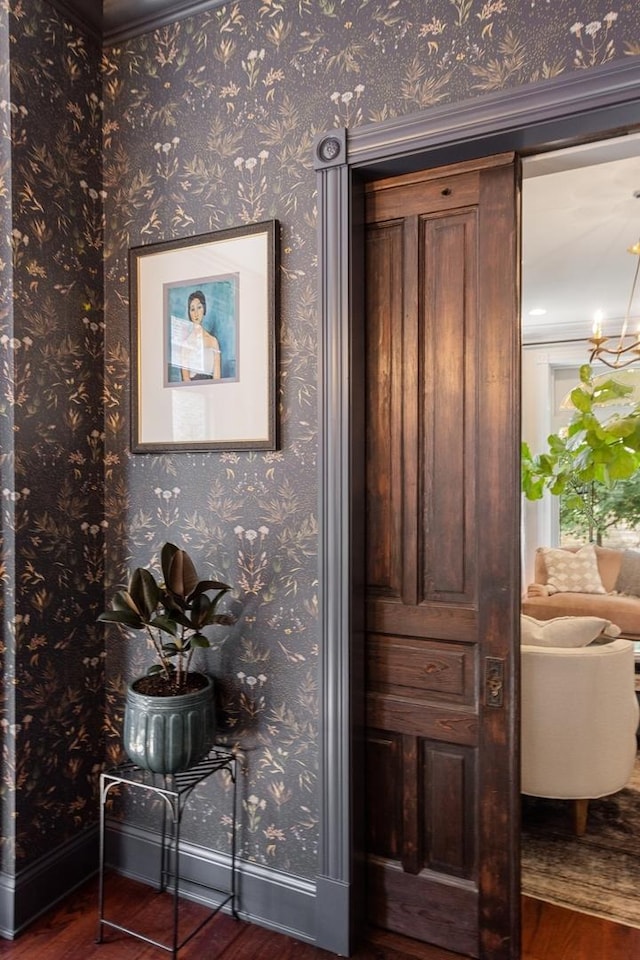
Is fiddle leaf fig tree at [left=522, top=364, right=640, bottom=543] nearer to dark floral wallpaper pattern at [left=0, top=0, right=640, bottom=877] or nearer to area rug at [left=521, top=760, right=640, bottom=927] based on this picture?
area rug at [left=521, top=760, right=640, bottom=927]

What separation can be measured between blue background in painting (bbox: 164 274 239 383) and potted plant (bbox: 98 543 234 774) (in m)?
0.60

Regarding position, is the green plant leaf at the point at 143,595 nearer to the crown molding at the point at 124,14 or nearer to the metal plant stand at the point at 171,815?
the metal plant stand at the point at 171,815

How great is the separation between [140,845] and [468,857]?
1089 millimetres

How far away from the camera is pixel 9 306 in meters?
2.00

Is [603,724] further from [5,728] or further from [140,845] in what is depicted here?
[5,728]

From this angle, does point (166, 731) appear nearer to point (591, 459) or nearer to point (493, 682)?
point (493, 682)

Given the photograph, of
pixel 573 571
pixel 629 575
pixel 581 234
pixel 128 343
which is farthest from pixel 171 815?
pixel 629 575

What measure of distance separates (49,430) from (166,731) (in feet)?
3.29

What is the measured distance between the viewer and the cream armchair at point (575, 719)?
247 cm

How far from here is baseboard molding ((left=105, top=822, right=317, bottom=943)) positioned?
198 centimetres

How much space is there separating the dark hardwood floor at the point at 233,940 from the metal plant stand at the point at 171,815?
36 mm

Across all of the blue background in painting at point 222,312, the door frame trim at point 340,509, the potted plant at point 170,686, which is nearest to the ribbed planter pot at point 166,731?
the potted plant at point 170,686

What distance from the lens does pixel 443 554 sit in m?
1.94

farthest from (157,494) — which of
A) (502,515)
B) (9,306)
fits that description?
(502,515)
